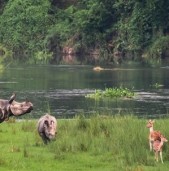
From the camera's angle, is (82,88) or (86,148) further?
(82,88)

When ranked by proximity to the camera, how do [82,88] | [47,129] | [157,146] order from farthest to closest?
[82,88] < [47,129] < [157,146]

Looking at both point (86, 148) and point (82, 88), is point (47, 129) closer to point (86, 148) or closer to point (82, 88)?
point (86, 148)

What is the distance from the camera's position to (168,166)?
15.1 metres

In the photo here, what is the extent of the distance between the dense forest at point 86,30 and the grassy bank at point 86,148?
59.2 m

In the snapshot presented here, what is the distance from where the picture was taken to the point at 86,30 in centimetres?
9269

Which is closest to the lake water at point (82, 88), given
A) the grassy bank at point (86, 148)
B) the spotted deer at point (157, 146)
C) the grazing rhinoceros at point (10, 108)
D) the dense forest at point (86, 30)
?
the grassy bank at point (86, 148)

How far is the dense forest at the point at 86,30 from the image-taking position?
8488cm

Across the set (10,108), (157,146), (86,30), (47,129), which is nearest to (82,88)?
(10,108)

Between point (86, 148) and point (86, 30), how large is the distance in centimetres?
7583

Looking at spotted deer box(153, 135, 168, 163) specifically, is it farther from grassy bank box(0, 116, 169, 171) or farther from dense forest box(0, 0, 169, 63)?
dense forest box(0, 0, 169, 63)

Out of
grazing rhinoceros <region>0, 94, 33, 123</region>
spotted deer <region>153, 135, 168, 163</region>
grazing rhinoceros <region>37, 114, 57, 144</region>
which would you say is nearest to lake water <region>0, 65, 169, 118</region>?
grazing rhinoceros <region>0, 94, 33, 123</region>

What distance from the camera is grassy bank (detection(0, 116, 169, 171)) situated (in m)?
15.5

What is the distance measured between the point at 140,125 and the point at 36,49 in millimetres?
81524

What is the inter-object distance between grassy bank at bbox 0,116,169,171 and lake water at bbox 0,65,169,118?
231 inches
